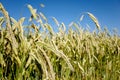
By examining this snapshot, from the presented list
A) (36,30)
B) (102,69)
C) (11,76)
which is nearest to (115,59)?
(102,69)

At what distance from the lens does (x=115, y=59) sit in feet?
13.5

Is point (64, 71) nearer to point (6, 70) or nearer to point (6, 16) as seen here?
point (6, 70)

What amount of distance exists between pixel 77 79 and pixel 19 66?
2.62 feet

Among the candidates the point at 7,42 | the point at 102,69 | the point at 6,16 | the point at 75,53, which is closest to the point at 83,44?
the point at 75,53

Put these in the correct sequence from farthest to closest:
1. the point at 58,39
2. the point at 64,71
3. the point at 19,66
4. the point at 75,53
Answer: the point at 58,39 < the point at 75,53 < the point at 64,71 < the point at 19,66

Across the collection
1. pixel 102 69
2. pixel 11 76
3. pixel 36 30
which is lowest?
pixel 11 76

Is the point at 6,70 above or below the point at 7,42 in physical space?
below

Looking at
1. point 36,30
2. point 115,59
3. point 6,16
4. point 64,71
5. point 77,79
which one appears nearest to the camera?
point 6,16

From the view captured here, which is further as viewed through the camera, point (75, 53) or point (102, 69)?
point (102, 69)

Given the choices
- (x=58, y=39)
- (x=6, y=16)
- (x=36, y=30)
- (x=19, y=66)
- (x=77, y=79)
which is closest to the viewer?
(x=6, y=16)

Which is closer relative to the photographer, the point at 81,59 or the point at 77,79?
the point at 77,79

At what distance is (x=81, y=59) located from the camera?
10.6 feet

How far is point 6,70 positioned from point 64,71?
90 centimetres

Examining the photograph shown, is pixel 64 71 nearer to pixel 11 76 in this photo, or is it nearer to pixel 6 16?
pixel 11 76
